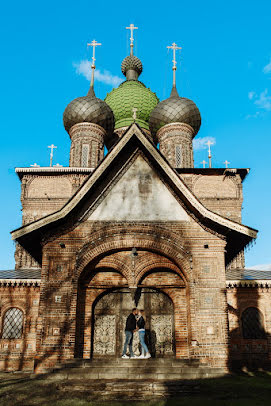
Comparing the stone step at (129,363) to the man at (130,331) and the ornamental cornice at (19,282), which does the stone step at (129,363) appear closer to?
the man at (130,331)

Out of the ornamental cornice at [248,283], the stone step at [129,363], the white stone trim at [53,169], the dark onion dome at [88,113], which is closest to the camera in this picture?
the stone step at [129,363]

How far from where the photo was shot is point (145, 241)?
10914mm

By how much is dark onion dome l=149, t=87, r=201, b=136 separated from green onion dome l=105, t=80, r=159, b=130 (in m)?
3.49

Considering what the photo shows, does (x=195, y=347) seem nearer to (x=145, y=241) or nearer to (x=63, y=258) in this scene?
(x=145, y=241)

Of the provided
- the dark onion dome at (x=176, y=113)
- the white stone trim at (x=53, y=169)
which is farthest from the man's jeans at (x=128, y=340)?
the dark onion dome at (x=176, y=113)

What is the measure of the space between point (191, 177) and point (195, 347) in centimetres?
1687

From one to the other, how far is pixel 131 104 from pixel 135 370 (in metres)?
25.9

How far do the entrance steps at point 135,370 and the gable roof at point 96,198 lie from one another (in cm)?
350

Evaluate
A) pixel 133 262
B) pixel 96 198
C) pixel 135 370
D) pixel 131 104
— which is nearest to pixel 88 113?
pixel 131 104

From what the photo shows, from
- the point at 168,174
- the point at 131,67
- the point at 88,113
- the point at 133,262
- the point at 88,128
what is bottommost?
the point at 133,262

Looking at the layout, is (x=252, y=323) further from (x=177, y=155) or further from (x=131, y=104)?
(x=131, y=104)

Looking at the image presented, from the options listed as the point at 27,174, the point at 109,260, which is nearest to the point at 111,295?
the point at 109,260

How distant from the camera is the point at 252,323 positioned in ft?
62.1

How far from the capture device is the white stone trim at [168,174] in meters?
10.7
